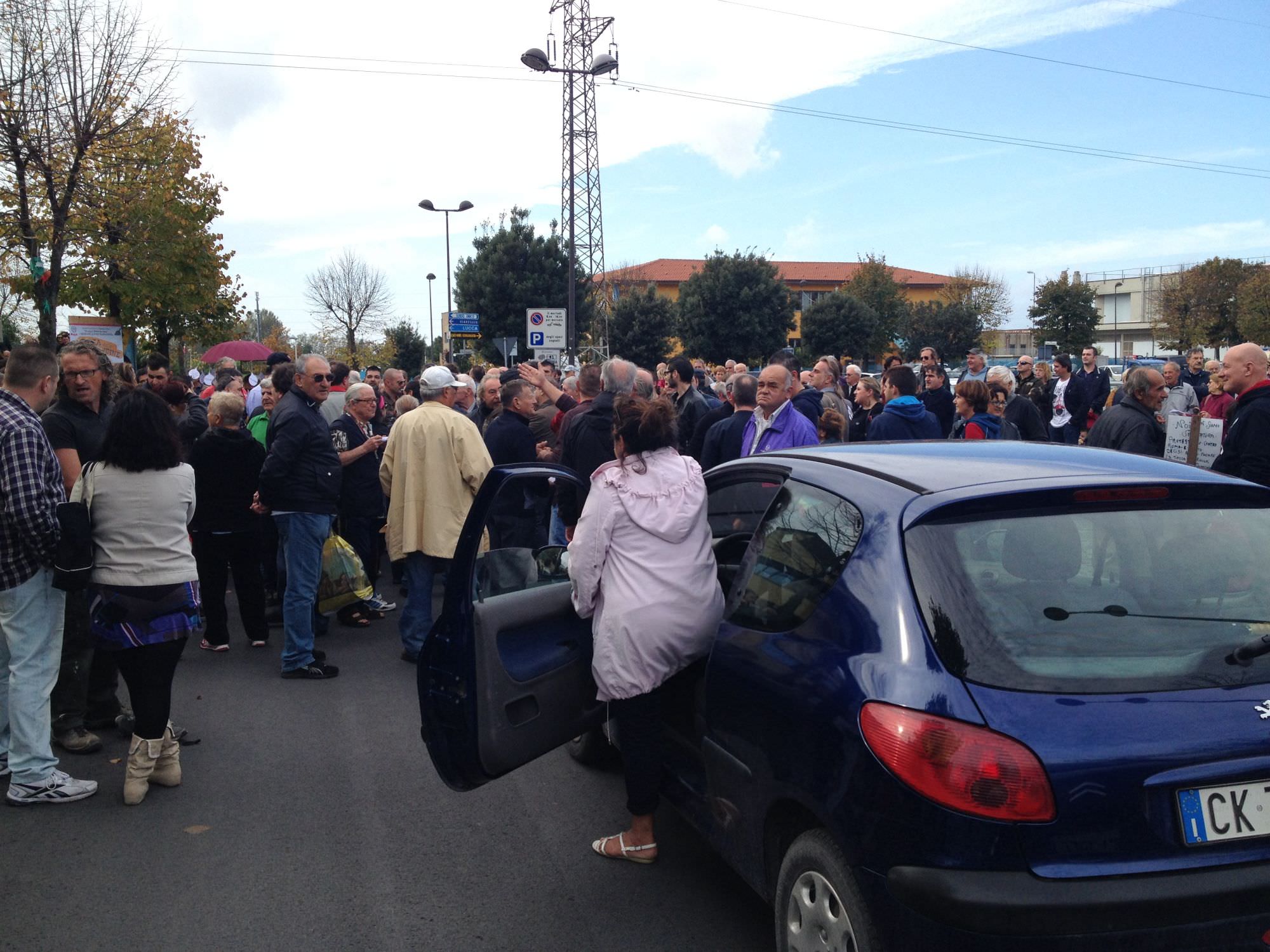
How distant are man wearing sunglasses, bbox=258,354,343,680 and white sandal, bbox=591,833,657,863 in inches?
Result: 130

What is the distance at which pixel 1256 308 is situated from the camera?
5481cm

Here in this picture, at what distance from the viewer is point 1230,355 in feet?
20.9

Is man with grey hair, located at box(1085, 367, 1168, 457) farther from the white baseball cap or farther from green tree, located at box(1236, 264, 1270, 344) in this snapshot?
green tree, located at box(1236, 264, 1270, 344)

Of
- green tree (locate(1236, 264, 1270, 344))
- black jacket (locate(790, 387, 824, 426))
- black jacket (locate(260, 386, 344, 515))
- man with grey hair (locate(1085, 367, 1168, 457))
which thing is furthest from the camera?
green tree (locate(1236, 264, 1270, 344))

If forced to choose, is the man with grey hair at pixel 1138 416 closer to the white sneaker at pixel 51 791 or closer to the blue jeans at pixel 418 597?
the blue jeans at pixel 418 597

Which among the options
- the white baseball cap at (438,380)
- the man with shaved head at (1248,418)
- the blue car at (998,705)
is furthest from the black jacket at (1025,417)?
the blue car at (998,705)

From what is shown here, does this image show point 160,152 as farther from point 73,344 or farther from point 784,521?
point 784,521

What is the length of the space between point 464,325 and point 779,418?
109ft

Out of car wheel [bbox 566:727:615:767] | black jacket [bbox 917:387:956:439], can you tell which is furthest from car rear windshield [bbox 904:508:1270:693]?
black jacket [bbox 917:387:956:439]

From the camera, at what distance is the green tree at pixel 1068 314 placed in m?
62.2

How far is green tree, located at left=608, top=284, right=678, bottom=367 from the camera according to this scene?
47031mm

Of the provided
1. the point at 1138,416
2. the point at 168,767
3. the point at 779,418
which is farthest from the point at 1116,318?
the point at 168,767

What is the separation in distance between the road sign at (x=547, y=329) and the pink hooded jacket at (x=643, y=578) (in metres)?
22.5

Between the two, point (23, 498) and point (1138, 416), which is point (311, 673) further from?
point (1138, 416)
